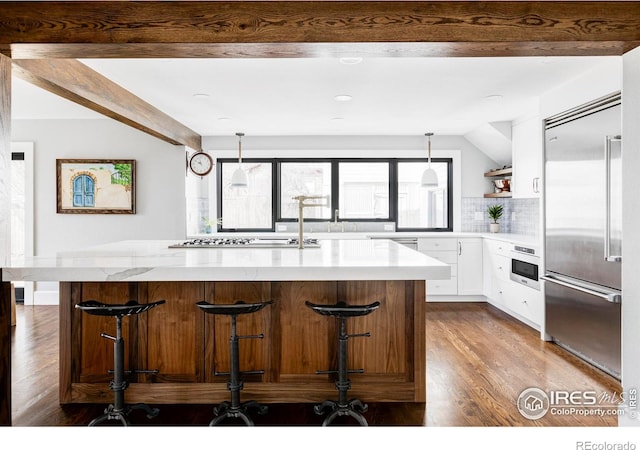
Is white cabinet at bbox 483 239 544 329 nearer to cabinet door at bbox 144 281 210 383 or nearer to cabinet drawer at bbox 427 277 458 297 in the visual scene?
cabinet drawer at bbox 427 277 458 297

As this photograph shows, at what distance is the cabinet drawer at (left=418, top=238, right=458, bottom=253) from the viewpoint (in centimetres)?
579

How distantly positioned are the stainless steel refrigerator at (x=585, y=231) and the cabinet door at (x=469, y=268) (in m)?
1.70

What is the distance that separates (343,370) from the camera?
2518 mm

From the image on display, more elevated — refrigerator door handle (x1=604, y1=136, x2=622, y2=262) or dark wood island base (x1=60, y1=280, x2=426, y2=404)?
refrigerator door handle (x1=604, y1=136, x2=622, y2=262)

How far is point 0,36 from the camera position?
2297 mm

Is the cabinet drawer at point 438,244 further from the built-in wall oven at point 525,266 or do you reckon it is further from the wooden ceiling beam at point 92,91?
the wooden ceiling beam at point 92,91

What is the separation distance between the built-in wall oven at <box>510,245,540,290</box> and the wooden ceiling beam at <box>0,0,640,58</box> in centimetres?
248

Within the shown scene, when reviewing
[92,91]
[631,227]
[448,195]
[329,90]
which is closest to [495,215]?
[448,195]

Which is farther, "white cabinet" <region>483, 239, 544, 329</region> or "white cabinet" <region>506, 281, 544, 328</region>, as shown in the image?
"white cabinet" <region>483, 239, 544, 329</region>

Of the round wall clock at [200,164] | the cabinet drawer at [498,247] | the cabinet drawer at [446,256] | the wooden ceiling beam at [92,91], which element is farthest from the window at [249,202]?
the cabinet drawer at [498,247]

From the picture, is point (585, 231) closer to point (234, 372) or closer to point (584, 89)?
point (584, 89)

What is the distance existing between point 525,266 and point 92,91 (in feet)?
13.6

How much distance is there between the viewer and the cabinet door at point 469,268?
19.0ft

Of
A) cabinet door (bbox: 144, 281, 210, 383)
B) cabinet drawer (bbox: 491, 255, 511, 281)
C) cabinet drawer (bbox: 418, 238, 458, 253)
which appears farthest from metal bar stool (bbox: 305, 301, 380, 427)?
cabinet drawer (bbox: 418, 238, 458, 253)
